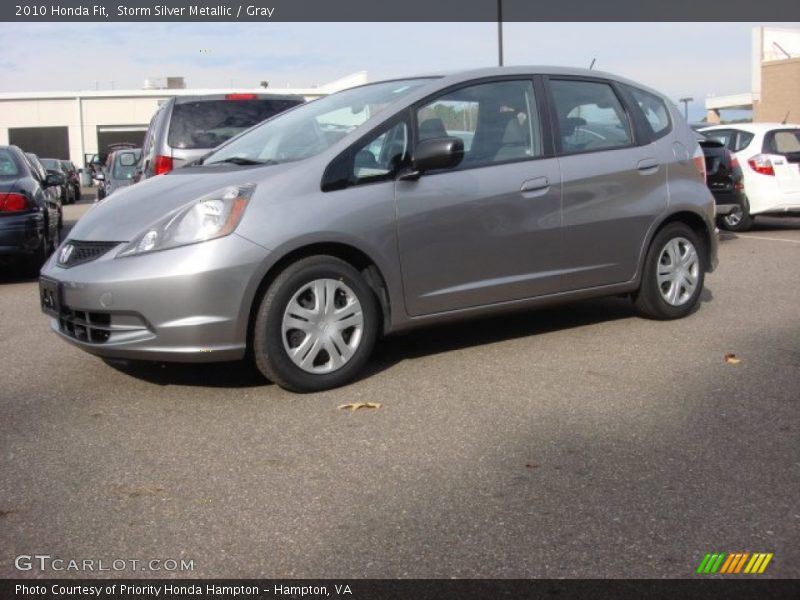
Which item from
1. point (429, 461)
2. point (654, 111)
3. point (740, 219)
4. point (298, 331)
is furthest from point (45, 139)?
point (429, 461)

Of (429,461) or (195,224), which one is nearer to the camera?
(429,461)

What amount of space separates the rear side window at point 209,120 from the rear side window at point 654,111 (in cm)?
427

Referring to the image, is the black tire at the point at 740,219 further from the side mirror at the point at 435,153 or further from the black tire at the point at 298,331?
the black tire at the point at 298,331

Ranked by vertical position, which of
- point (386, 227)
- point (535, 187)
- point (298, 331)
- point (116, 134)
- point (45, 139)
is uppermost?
point (116, 134)

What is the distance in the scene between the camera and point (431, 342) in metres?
6.38

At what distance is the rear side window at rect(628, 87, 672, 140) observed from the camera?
22.0 feet

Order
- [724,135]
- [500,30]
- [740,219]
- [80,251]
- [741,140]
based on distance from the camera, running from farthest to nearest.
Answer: [500,30] → [724,135] → [741,140] → [740,219] → [80,251]

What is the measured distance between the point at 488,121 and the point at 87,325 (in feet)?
8.87

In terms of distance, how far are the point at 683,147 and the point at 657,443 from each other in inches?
128

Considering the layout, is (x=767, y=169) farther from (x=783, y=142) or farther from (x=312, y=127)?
(x=312, y=127)

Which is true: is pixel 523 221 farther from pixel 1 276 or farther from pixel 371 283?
pixel 1 276

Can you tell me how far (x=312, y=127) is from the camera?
19.3ft

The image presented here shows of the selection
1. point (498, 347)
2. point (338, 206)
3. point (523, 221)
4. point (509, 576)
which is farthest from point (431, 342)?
point (509, 576)

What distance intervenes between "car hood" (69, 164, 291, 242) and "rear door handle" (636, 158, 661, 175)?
2.61 m
